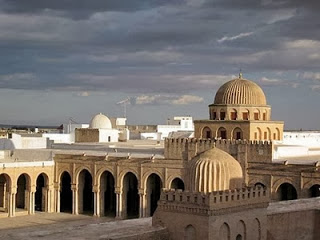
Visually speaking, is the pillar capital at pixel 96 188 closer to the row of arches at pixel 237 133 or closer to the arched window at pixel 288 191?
the row of arches at pixel 237 133

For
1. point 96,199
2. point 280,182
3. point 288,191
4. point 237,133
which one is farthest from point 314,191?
point 96,199

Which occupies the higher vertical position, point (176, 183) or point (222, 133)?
point (222, 133)

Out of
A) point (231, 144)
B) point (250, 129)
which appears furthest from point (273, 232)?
point (250, 129)

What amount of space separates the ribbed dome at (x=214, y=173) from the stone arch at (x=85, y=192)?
2244 cm

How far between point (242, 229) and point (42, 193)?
25386 millimetres

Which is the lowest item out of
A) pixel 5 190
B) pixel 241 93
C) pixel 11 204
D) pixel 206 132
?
pixel 11 204

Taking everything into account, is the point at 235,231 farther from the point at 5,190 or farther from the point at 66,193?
the point at 66,193

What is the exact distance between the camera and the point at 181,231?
68.5ft

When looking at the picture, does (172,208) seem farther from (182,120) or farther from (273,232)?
(182,120)

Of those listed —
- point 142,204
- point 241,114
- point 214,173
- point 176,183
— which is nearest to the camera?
point 214,173

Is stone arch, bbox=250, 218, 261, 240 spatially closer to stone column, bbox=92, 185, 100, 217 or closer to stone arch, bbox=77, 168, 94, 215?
stone column, bbox=92, 185, 100, 217

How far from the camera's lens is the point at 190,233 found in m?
20.7

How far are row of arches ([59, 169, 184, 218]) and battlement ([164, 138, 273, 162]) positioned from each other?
1.77m

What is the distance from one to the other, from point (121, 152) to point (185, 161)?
22.8 feet
